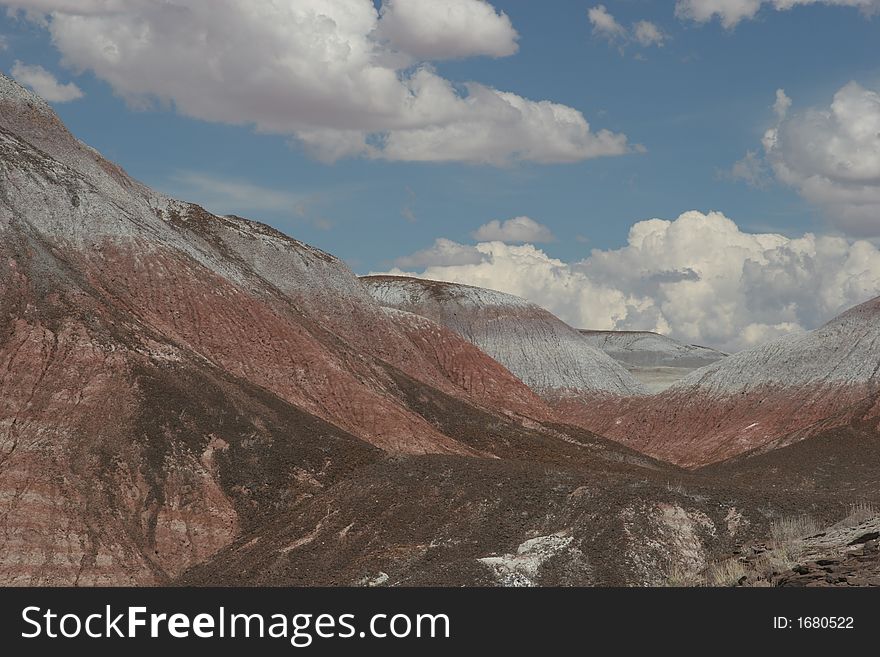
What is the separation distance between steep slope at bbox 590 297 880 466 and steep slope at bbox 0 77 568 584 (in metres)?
29.6

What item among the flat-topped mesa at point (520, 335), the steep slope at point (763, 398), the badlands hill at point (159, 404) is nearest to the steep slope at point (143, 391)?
the badlands hill at point (159, 404)

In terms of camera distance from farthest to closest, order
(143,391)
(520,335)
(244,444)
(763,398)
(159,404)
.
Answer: (520,335) → (763,398) → (143,391) → (159,404) → (244,444)

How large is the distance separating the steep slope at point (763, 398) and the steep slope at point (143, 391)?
1164 inches

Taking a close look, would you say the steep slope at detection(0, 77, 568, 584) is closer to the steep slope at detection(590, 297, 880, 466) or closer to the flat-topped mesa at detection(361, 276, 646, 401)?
the steep slope at detection(590, 297, 880, 466)

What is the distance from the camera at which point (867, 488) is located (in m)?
56.8

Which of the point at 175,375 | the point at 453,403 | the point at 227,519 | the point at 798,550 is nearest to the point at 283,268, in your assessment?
the point at 453,403

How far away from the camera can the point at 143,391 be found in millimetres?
48281

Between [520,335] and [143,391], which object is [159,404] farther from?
[520,335]

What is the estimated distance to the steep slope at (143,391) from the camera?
1642 inches

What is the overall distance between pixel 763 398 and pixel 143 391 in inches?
2992

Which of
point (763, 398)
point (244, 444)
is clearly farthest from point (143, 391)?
point (763, 398)

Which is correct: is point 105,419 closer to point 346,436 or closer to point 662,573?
point 346,436
